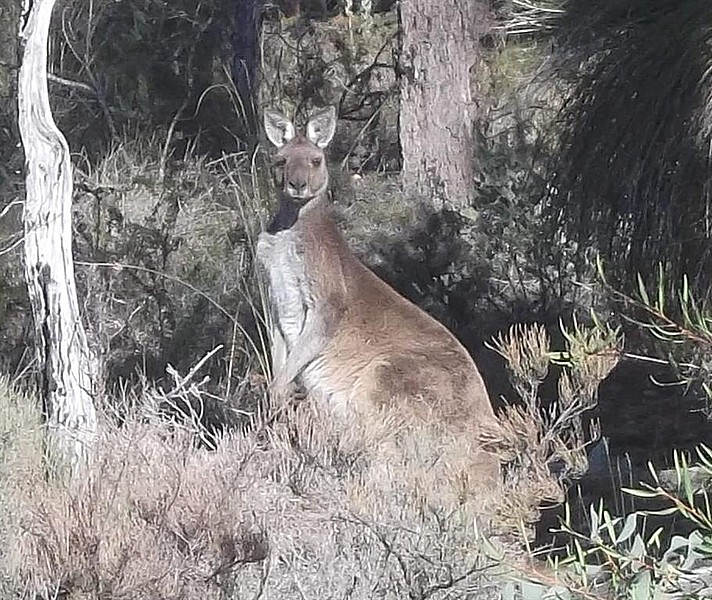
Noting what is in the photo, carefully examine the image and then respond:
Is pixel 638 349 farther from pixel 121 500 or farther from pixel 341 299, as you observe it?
pixel 121 500

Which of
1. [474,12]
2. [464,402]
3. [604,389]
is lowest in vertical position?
[604,389]

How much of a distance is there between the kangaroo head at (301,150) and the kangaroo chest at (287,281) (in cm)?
19

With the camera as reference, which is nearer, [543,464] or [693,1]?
[543,464]

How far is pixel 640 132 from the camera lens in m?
5.23

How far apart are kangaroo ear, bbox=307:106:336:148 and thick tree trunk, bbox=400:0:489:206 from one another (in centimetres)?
351

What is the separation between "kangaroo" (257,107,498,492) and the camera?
5414mm

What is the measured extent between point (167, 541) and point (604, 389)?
153 inches

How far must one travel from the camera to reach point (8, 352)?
7.38 meters

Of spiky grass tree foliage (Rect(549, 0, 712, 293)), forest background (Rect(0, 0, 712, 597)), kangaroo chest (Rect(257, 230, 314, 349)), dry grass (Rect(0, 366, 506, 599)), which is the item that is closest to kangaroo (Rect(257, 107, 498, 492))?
kangaroo chest (Rect(257, 230, 314, 349))

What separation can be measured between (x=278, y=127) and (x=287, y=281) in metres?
0.63

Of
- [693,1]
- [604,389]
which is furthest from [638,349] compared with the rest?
[693,1]

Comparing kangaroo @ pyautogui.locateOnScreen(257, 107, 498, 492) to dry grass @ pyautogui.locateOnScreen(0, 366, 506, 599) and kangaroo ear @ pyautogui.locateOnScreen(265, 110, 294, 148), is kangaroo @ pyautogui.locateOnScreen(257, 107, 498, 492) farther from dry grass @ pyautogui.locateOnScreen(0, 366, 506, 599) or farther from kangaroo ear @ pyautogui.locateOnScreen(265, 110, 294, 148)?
dry grass @ pyautogui.locateOnScreen(0, 366, 506, 599)

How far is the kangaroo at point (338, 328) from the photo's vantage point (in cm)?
541

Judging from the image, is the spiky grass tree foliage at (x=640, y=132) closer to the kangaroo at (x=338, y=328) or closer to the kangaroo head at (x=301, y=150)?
the kangaroo at (x=338, y=328)
